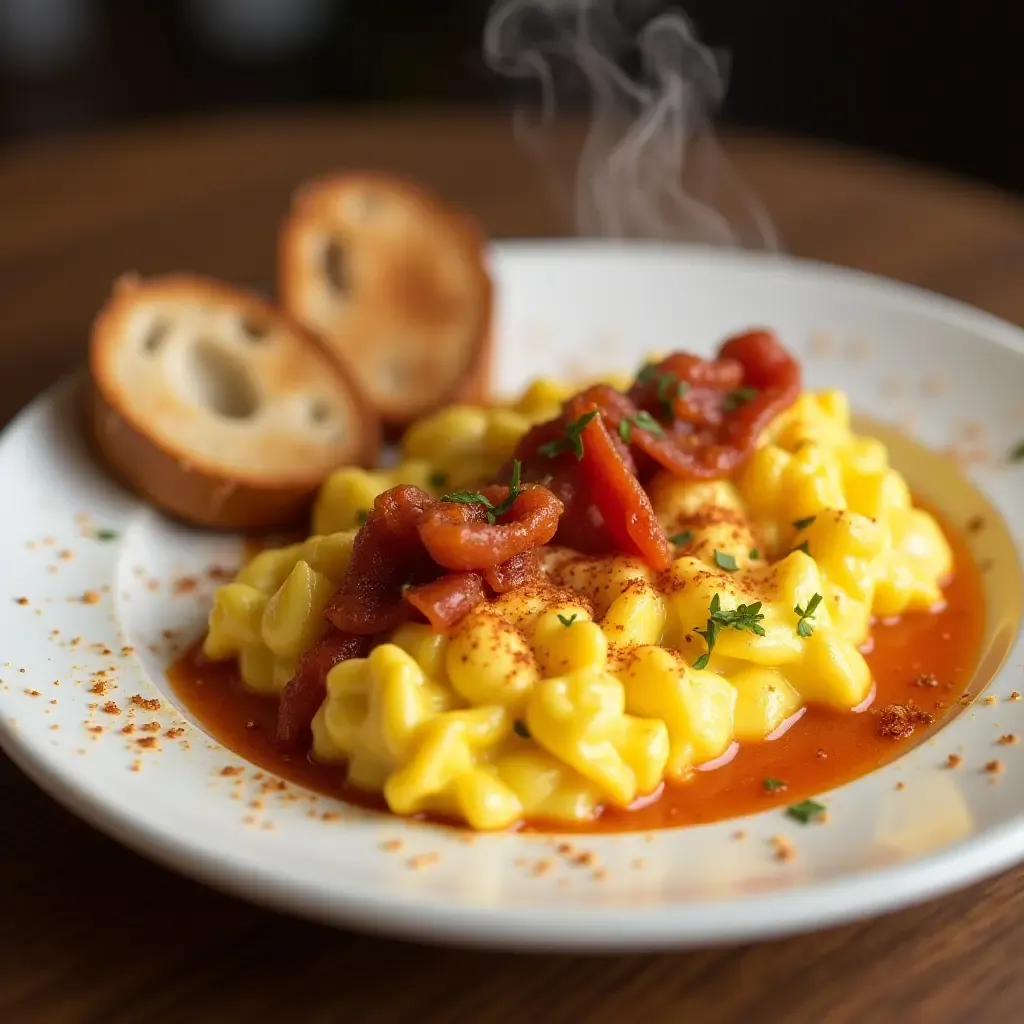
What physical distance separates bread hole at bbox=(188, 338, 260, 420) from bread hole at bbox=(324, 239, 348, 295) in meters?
0.61

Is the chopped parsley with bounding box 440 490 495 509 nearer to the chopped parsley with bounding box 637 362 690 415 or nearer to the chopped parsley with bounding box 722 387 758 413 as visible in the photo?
the chopped parsley with bounding box 637 362 690 415

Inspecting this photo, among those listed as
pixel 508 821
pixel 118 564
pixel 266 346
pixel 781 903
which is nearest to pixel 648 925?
pixel 781 903

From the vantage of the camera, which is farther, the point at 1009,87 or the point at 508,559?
the point at 1009,87

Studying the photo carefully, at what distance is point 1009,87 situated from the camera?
25.5 ft

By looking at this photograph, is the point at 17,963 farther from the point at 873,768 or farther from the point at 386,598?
the point at 873,768

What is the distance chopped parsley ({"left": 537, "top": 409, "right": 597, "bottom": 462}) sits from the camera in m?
3.23

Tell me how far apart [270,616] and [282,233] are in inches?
73.7

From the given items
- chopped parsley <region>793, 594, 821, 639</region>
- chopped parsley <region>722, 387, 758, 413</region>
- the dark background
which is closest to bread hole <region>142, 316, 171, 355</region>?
chopped parsley <region>722, 387, 758, 413</region>

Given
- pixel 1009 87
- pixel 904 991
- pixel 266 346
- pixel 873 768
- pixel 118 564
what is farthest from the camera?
pixel 1009 87

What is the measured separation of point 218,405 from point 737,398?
5.11ft

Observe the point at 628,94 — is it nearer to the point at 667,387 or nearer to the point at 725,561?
the point at 667,387

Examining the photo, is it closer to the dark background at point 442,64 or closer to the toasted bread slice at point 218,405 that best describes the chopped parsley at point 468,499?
the toasted bread slice at point 218,405

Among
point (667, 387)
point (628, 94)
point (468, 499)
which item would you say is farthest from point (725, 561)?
point (628, 94)

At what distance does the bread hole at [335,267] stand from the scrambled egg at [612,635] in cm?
107
